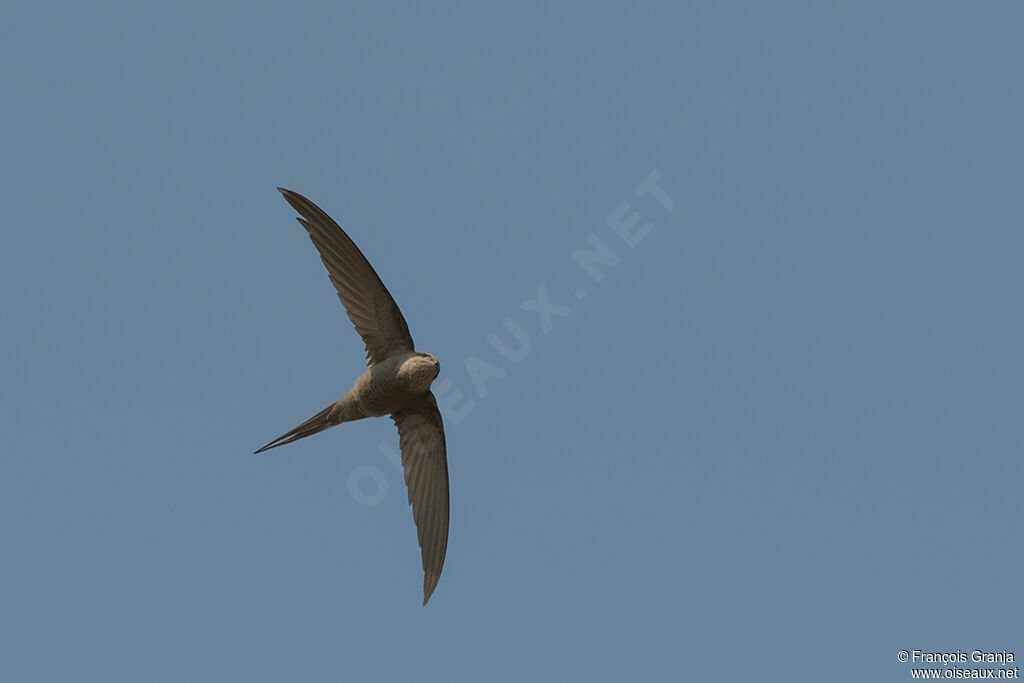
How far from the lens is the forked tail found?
1103 cm

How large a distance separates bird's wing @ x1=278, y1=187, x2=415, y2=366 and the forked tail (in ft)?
1.89

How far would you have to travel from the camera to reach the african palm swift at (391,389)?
35.3 ft

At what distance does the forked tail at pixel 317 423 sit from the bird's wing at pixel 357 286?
576 millimetres

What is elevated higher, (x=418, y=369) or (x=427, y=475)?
(x=418, y=369)

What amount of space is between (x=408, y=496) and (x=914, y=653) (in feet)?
17.5

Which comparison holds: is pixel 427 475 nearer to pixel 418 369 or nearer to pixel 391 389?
pixel 391 389

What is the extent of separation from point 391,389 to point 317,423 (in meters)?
0.81

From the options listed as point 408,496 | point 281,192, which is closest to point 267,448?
point 408,496

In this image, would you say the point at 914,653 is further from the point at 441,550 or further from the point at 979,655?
the point at 441,550

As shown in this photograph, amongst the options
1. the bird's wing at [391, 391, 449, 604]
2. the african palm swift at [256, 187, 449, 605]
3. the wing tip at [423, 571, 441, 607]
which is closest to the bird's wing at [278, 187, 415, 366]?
the african palm swift at [256, 187, 449, 605]

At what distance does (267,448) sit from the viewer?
10.9 metres

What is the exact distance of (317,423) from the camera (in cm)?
1108

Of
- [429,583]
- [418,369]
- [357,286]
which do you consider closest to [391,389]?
[418,369]

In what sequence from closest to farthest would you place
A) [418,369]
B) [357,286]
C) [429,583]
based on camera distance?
[418,369], [357,286], [429,583]
